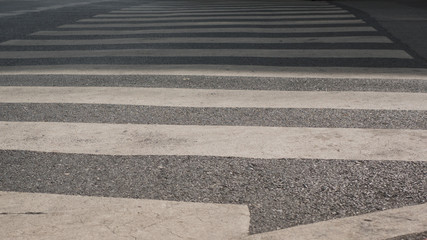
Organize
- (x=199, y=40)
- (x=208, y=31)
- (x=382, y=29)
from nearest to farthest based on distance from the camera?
(x=199, y=40), (x=382, y=29), (x=208, y=31)

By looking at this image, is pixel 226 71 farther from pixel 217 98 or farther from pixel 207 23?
pixel 207 23

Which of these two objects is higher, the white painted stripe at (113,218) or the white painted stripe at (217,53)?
the white painted stripe at (113,218)

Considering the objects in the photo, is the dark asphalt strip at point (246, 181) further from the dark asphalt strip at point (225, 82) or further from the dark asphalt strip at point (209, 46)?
the dark asphalt strip at point (209, 46)

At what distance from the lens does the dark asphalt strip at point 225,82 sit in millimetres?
5250

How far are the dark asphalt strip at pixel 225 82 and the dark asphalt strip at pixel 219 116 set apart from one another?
30.0 inches

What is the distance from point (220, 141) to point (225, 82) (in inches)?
70.9

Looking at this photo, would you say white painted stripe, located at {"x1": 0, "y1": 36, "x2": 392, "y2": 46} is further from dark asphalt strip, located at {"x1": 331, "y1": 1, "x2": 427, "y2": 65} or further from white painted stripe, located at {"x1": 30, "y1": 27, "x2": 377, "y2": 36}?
white painted stripe, located at {"x1": 30, "y1": 27, "x2": 377, "y2": 36}

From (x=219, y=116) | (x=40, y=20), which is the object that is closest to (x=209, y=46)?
(x=219, y=116)

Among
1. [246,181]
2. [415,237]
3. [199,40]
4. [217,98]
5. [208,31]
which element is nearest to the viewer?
[415,237]

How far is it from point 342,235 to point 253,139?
1408 millimetres

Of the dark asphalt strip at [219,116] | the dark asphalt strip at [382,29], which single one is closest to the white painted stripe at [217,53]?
the dark asphalt strip at [382,29]

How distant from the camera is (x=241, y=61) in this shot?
21.4 ft

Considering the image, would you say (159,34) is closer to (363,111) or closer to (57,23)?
(57,23)

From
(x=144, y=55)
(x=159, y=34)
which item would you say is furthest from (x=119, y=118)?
(x=159, y=34)
